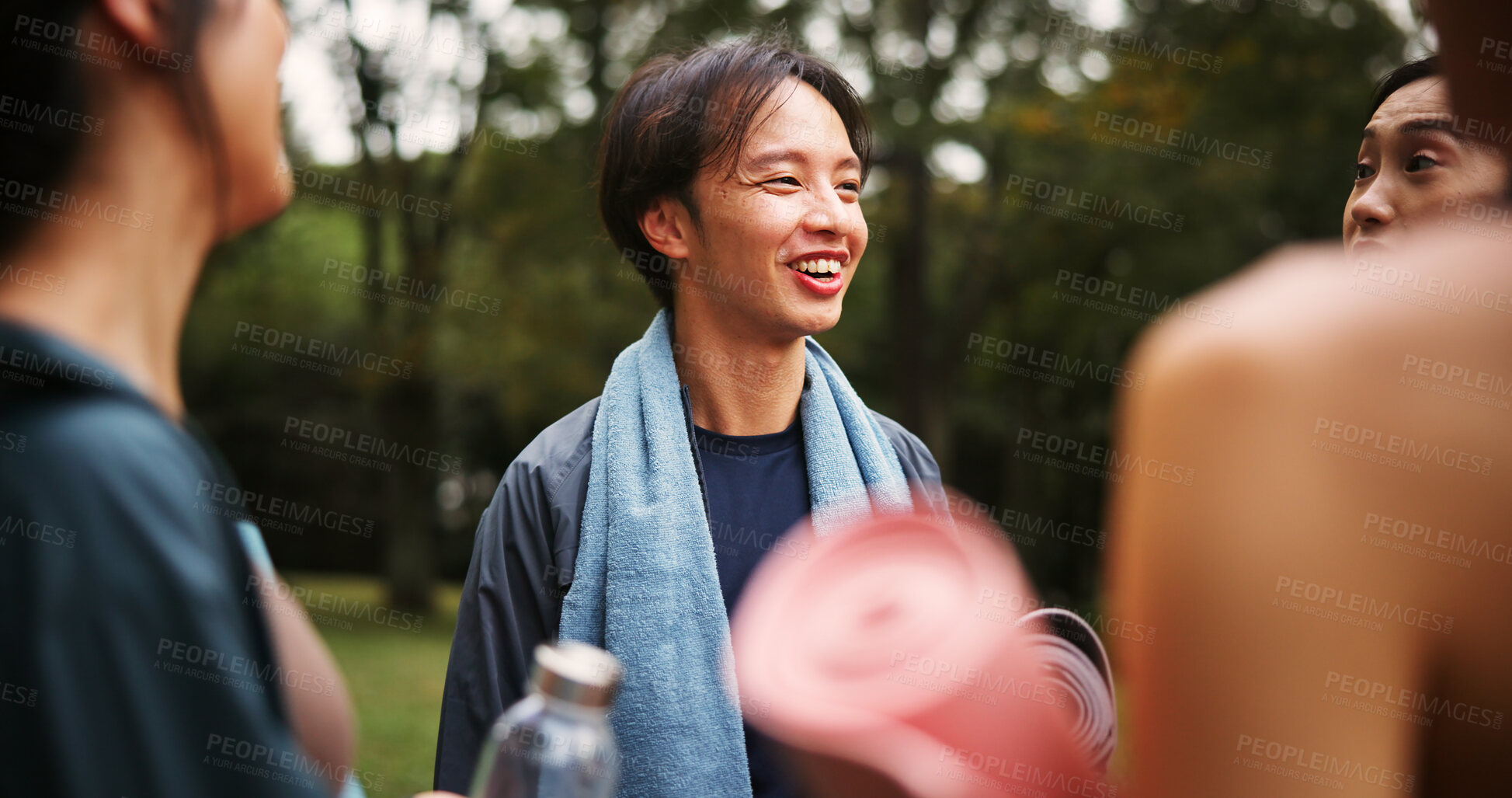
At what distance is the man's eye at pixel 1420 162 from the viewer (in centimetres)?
194

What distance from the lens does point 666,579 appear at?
232 cm

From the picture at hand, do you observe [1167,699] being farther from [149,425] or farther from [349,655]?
[349,655]

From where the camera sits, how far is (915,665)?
0.83 m

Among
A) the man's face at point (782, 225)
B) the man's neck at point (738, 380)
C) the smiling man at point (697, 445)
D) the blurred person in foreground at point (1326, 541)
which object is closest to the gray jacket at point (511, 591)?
the smiling man at point (697, 445)

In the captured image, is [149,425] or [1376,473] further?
[149,425]

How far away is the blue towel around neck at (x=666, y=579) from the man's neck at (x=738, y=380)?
80mm

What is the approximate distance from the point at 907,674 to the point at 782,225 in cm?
180

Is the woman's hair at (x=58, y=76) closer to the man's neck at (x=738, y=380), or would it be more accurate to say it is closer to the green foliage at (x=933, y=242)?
the man's neck at (x=738, y=380)

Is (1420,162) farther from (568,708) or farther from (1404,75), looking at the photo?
(568,708)

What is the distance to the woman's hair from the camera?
108cm

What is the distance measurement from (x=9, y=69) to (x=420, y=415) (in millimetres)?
15323

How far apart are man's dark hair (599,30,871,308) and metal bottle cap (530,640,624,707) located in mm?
1674

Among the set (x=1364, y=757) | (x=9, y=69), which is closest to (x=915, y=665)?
(x=1364, y=757)

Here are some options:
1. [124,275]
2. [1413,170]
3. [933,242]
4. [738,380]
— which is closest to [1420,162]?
[1413,170]
